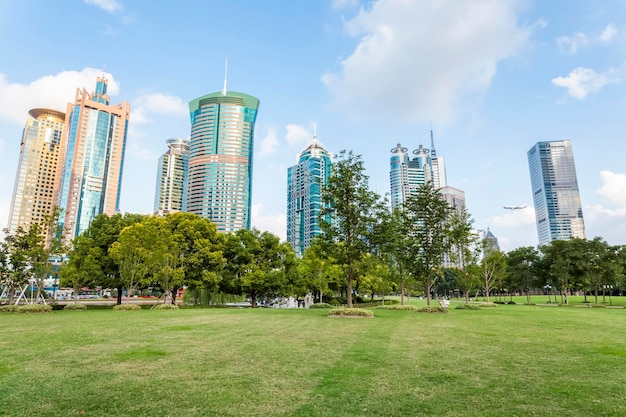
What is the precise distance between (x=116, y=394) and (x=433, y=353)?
710 centimetres

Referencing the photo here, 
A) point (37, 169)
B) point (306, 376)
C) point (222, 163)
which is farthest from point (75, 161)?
point (306, 376)

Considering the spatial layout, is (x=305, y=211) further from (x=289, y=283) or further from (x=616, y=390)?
(x=616, y=390)

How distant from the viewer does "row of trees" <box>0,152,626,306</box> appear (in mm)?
23438

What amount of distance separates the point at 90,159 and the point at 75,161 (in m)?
5.79

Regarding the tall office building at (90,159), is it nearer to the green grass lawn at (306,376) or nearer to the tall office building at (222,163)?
the tall office building at (222,163)

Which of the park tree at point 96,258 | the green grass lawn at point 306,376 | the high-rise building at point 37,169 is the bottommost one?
the green grass lawn at point 306,376

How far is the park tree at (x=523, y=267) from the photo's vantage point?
56750mm

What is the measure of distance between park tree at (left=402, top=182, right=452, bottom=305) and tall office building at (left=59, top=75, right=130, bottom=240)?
16195 centimetres

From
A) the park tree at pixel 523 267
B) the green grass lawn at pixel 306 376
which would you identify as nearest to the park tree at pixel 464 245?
the park tree at pixel 523 267

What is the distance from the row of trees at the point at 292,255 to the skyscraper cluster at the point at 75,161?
14320 centimetres

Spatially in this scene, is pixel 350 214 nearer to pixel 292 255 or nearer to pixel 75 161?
pixel 292 255

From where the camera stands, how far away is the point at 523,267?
186ft

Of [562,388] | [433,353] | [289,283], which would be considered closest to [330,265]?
[289,283]

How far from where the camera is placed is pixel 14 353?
859cm
